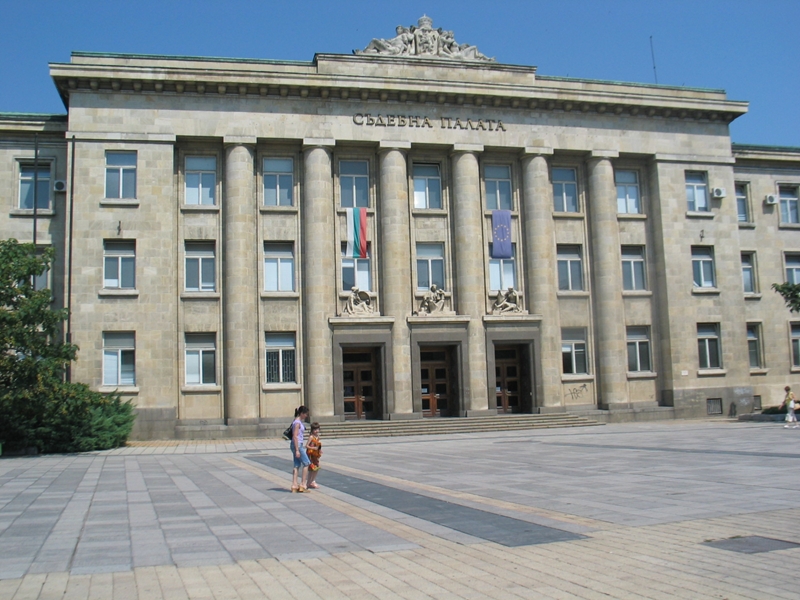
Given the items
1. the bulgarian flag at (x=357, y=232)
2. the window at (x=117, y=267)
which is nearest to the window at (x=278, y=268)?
the bulgarian flag at (x=357, y=232)

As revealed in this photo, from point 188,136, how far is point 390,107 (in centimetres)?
921

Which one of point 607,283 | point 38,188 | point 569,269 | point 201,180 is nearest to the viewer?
point 38,188

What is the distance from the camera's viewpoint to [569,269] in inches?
1539

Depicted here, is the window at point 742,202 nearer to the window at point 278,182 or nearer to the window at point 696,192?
the window at point 696,192

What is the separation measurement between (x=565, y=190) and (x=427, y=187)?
23.5ft

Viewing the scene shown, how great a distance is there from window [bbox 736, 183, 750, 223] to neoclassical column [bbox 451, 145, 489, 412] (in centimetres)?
1597

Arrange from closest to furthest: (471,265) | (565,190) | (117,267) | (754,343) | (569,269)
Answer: (117,267), (471,265), (569,269), (565,190), (754,343)

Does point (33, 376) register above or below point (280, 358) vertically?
below

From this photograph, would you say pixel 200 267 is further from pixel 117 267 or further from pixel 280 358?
pixel 280 358

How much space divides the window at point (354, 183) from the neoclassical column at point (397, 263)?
3.48 feet

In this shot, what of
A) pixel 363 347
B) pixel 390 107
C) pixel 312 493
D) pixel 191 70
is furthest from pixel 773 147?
pixel 312 493

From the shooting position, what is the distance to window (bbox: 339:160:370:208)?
122 feet

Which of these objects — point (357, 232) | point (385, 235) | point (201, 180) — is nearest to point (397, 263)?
point (385, 235)

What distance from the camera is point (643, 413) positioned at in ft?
124
